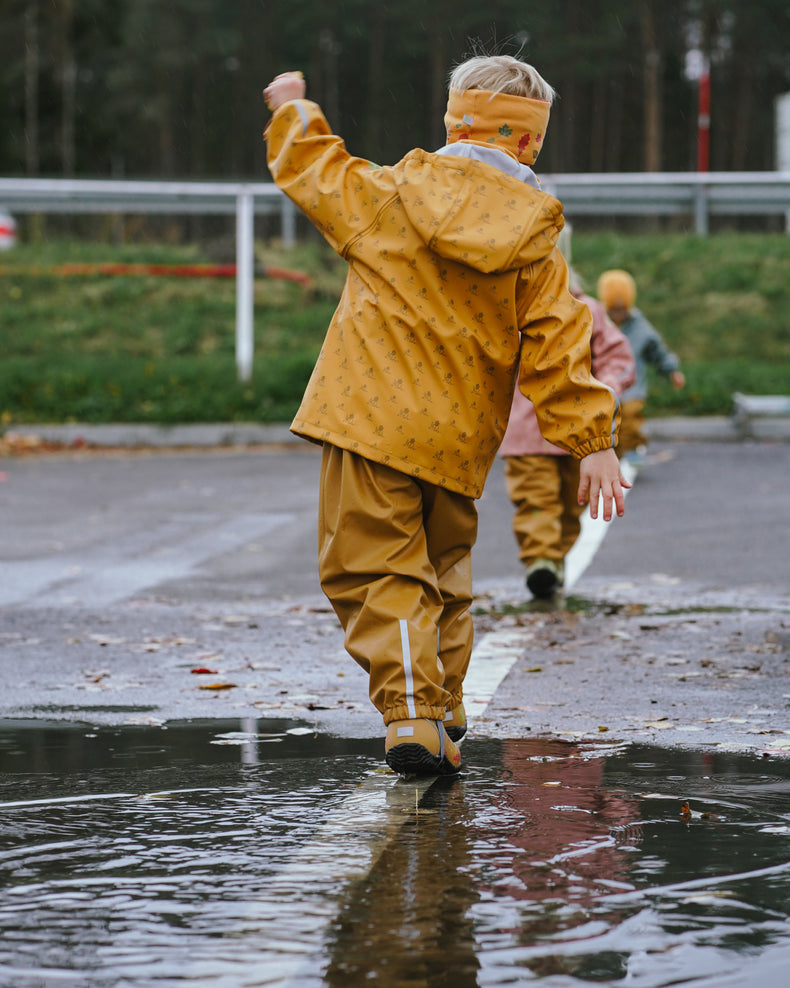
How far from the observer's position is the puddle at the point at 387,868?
2490 mm

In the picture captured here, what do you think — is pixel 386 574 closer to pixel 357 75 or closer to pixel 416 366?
pixel 416 366

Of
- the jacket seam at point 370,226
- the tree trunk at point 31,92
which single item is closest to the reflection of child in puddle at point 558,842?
the jacket seam at point 370,226

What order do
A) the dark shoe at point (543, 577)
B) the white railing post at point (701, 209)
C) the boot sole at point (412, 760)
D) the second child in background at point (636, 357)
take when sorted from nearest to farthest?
the boot sole at point (412, 760), the dark shoe at point (543, 577), the second child in background at point (636, 357), the white railing post at point (701, 209)

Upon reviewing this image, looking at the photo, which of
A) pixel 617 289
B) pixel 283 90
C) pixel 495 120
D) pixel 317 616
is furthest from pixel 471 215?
pixel 617 289

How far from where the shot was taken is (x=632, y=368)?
7.71m

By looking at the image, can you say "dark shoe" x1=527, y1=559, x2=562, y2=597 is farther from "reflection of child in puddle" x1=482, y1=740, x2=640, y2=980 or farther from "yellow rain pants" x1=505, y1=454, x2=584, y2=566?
"reflection of child in puddle" x1=482, y1=740, x2=640, y2=980

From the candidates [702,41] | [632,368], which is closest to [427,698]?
[632,368]

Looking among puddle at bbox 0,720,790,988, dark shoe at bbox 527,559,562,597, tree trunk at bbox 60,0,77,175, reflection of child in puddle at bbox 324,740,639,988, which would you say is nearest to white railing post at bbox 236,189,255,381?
dark shoe at bbox 527,559,562,597

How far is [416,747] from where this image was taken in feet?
12.0

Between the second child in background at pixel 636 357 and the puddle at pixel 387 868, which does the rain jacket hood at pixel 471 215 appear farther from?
the second child in background at pixel 636 357

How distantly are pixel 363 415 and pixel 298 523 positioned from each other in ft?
20.5

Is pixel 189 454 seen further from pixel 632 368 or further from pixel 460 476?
pixel 460 476

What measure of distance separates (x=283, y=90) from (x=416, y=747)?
5.31 ft

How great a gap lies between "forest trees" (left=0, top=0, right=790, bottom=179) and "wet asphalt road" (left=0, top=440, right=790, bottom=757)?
29.8 meters
